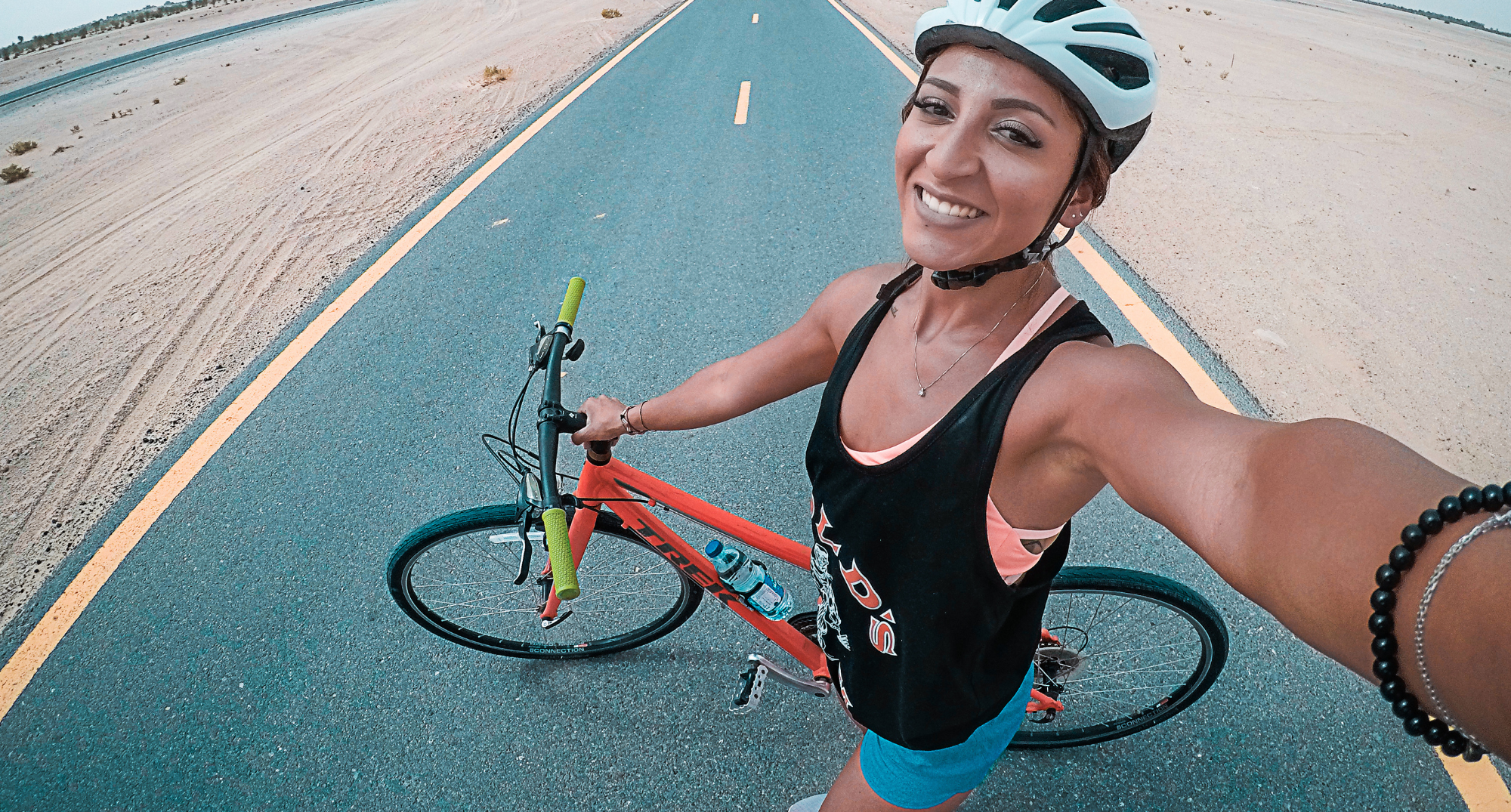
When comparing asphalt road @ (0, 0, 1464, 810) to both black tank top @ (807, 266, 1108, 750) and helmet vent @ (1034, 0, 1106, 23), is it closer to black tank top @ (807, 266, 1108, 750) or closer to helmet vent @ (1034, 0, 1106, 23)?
black tank top @ (807, 266, 1108, 750)

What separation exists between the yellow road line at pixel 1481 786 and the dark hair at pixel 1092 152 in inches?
85.3

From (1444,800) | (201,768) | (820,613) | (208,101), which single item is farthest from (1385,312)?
(208,101)

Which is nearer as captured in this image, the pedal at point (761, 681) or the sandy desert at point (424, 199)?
the pedal at point (761, 681)

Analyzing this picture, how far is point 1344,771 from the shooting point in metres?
2.25

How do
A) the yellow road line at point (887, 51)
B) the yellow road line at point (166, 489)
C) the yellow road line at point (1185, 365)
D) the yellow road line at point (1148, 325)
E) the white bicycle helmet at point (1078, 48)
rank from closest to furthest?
the white bicycle helmet at point (1078, 48)
the yellow road line at point (1185, 365)
the yellow road line at point (166, 489)
the yellow road line at point (1148, 325)
the yellow road line at point (887, 51)

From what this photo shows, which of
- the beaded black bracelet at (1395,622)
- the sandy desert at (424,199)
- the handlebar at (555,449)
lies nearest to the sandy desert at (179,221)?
the sandy desert at (424,199)

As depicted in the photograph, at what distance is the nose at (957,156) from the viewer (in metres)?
1.14

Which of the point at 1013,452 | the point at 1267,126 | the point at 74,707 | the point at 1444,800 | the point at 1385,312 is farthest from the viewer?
the point at 1267,126

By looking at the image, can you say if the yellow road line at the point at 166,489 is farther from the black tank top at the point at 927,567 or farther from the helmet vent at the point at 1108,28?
the helmet vent at the point at 1108,28

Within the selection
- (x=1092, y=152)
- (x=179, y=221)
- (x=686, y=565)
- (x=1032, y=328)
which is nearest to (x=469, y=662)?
(x=686, y=565)

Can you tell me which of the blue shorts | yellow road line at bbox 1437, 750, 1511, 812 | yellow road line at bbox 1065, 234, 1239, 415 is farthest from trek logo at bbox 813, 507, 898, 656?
yellow road line at bbox 1065, 234, 1239, 415

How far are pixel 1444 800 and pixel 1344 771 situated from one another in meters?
0.24

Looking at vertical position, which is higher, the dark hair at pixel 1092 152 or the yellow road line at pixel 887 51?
the yellow road line at pixel 887 51

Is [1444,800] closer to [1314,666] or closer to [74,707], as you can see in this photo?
[1314,666]
